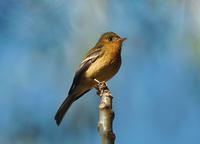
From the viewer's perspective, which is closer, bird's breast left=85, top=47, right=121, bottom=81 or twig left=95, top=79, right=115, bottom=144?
twig left=95, top=79, right=115, bottom=144

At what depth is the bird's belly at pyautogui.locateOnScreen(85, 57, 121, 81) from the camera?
350 inches

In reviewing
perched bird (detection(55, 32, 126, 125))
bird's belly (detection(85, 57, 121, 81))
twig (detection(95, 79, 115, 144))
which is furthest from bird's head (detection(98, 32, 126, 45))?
twig (detection(95, 79, 115, 144))

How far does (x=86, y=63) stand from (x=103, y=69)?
0.55 metres

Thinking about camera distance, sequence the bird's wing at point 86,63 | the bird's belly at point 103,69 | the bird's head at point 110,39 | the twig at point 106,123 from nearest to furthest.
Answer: the twig at point 106,123, the bird's belly at point 103,69, the bird's wing at point 86,63, the bird's head at point 110,39

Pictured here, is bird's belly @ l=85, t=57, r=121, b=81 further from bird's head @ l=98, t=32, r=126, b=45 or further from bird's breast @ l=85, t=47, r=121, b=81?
bird's head @ l=98, t=32, r=126, b=45

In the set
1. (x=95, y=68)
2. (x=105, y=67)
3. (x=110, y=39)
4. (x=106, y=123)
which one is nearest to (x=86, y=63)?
(x=95, y=68)

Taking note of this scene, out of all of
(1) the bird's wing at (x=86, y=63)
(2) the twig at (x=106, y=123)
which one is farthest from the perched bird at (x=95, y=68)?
(2) the twig at (x=106, y=123)

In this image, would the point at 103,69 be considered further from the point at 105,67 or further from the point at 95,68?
the point at 95,68

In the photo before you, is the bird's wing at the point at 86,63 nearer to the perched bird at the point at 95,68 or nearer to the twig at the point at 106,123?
the perched bird at the point at 95,68

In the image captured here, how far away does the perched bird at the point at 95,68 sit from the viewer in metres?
8.95

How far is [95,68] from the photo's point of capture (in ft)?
30.0

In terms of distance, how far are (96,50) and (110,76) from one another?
1.09 meters

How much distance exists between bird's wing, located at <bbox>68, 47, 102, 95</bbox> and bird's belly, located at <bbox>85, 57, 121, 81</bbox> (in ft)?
0.38

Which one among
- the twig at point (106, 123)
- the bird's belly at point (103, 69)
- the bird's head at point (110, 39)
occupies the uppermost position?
the bird's head at point (110, 39)
